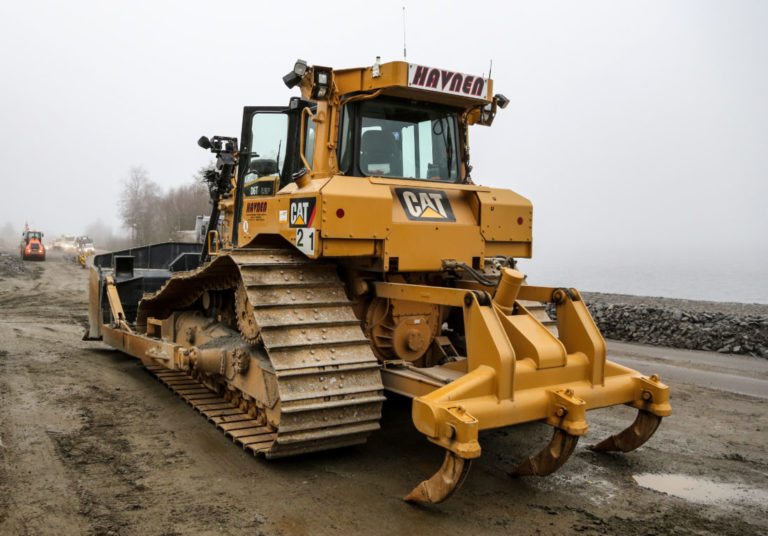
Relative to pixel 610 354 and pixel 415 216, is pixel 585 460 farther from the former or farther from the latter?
pixel 610 354

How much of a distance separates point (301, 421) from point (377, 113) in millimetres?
2663

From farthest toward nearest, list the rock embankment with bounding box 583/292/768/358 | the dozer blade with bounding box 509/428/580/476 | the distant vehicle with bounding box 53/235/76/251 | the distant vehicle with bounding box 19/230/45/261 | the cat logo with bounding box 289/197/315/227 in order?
the distant vehicle with bounding box 53/235/76/251 → the distant vehicle with bounding box 19/230/45/261 → the rock embankment with bounding box 583/292/768/358 → the cat logo with bounding box 289/197/315/227 → the dozer blade with bounding box 509/428/580/476

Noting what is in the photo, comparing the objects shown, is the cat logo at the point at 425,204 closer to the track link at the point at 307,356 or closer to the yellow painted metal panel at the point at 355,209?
the yellow painted metal panel at the point at 355,209

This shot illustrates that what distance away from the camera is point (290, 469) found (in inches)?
189

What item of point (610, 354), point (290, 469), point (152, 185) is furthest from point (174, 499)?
point (152, 185)

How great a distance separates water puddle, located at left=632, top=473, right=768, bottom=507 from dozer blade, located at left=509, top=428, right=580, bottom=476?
2.77 ft

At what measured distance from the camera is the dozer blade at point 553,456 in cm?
427

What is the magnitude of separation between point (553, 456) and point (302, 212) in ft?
8.28

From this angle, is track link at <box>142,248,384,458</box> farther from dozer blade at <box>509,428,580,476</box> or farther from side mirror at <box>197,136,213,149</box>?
side mirror at <box>197,136,213,149</box>

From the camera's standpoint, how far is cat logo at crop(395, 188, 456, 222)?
17.2 feet

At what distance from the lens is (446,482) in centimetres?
394

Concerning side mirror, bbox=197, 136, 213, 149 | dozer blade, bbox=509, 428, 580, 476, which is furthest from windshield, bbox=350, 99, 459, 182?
dozer blade, bbox=509, 428, 580, 476

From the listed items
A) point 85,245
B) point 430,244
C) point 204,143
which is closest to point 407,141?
point 430,244

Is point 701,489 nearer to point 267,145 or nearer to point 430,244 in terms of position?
point 430,244
